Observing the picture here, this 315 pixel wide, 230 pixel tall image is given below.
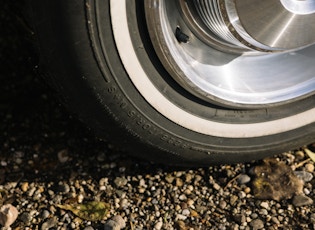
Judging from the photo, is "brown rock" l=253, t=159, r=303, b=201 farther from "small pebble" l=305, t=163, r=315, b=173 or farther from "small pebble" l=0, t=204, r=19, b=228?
"small pebble" l=0, t=204, r=19, b=228

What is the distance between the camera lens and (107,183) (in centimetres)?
216

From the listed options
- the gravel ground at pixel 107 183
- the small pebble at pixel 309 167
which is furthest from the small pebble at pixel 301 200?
the small pebble at pixel 309 167

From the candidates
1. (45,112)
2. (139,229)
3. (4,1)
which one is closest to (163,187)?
(139,229)

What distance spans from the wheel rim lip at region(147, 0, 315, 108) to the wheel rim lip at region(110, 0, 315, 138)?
73mm

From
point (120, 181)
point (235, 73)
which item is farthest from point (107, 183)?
point (235, 73)

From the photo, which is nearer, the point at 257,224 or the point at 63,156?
the point at 257,224

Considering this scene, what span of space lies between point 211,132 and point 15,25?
930mm

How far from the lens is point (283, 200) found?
7.09 ft

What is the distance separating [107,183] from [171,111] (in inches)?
16.5

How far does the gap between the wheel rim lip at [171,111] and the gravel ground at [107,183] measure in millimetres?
209

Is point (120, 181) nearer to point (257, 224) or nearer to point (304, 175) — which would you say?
point (257, 224)

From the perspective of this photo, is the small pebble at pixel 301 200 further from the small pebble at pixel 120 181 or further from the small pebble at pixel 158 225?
the small pebble at pixel 120 181

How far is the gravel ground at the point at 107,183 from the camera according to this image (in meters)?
2.08

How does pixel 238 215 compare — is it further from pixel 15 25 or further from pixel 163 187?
pixel 15 25
